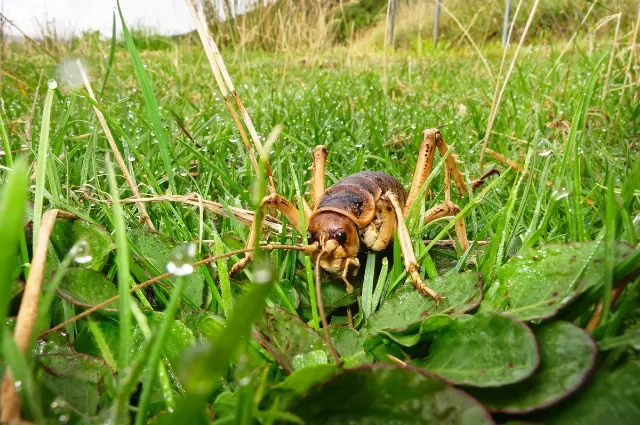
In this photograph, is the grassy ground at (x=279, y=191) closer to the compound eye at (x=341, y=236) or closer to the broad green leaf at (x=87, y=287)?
the broad green leaf at (x=87, y=287)

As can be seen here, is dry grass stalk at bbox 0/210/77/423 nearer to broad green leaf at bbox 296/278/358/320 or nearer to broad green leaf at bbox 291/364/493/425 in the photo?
broad green leaf at bbox 291/364/493/425

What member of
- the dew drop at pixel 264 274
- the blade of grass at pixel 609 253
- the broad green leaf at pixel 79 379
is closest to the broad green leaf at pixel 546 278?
the blade of grass at pixel 609 253

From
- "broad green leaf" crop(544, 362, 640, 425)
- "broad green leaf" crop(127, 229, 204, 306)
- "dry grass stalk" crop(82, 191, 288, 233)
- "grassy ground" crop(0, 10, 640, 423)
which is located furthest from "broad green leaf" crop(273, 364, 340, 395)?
"dry grass stalk" crop(82, 191, 288, 233)

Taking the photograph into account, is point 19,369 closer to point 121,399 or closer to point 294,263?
point 121,399

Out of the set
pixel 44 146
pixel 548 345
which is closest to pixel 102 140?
pixel 44 146

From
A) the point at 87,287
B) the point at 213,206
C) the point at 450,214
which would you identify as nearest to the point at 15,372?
the point at 87,287
